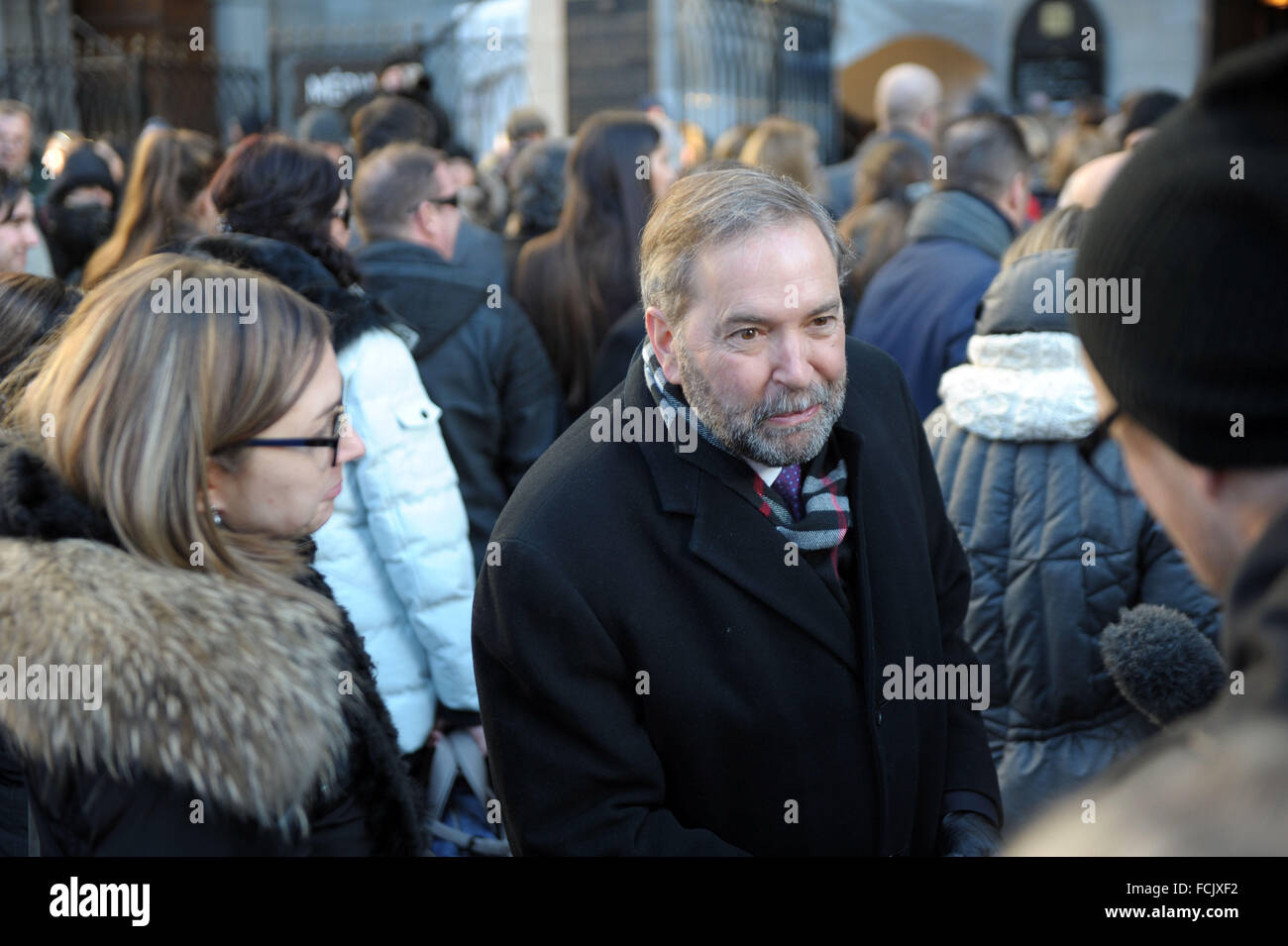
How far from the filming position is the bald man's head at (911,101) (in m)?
7.26

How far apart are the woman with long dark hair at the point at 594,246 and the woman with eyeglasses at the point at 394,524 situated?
1.56m

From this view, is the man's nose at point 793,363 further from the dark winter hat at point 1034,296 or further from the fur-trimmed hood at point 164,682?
the fur-trimmed hood at point 164,682

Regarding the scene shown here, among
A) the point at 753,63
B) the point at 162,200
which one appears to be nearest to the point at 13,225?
the point at 162,200

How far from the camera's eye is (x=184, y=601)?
5.78ft

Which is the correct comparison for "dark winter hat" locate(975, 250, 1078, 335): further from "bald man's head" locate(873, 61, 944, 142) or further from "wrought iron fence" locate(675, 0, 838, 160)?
"wrought iron fence" locate(675, 0, 838, 160)

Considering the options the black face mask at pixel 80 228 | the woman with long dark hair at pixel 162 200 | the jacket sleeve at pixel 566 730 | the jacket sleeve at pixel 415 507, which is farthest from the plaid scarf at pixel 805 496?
the black face mask at pixel 80 228

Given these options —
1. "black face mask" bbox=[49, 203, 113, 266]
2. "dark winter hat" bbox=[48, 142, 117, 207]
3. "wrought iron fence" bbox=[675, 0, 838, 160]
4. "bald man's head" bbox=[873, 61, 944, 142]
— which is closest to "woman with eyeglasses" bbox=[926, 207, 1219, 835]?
"bald man's head" bbox=[873, 61, 944, 142]

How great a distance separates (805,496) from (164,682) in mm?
1200

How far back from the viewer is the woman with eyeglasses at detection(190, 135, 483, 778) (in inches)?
129

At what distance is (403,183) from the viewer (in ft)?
14.1

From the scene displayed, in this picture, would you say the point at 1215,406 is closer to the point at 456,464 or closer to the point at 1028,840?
the point at 1028,840

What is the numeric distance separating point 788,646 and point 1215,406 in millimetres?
1306

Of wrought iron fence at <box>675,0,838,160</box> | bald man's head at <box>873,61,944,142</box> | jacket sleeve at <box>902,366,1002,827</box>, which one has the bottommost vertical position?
jacket sleeve at <box>902,366,1002,827</box>

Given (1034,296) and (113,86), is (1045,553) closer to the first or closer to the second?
(1034,296)
